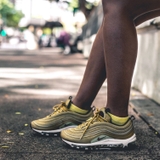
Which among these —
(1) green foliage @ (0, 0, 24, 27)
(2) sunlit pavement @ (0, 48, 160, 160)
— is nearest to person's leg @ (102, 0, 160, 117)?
(2) sunlit pavement @ (0, 48, 160, 160)

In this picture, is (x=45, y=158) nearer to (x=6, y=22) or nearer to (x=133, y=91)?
(x=133, y=91)

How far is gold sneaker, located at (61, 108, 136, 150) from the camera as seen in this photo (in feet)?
6.55

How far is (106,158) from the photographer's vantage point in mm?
1870

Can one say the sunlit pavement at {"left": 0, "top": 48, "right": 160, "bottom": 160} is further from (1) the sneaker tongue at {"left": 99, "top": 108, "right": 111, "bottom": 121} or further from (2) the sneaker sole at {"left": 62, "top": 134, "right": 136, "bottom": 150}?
(1) the sneaker tongue at {"left": 99, "top": 108, "right": 111, "bottom": 121}

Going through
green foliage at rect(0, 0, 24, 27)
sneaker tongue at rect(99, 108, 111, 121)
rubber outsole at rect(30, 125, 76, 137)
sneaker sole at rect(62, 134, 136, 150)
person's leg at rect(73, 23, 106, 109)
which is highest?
person's leg at rect(73, 23, 106, 109)

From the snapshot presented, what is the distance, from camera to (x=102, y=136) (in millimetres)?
2006

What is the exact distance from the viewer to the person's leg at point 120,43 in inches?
76.5

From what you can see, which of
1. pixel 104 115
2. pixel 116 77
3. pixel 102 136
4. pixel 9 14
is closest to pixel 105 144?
pixel 102 136

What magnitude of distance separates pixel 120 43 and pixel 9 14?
82.2 meters

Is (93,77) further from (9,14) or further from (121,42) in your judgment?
(9,14)

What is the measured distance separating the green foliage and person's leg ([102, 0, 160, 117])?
75.6 metres

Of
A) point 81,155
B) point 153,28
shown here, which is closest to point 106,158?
point 81,155

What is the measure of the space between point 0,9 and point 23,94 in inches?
2897

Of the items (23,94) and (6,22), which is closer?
(23,94)
